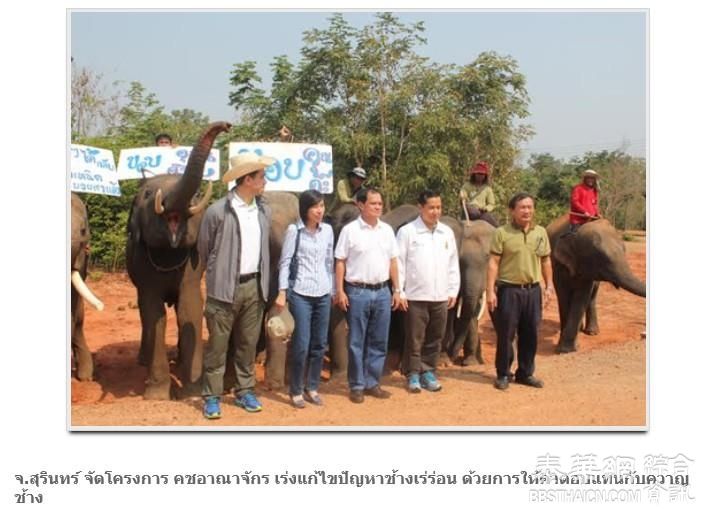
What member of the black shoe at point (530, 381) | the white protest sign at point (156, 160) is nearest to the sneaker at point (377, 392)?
the black shoe at point (530, 381)

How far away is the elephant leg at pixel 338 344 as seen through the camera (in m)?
8.50

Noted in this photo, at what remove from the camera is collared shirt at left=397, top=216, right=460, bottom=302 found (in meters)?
7.25

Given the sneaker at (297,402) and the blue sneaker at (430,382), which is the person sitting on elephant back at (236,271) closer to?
the sneaker at (297,402)

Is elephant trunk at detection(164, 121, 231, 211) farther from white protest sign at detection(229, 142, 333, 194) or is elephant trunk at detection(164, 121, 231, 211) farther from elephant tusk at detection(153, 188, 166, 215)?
white protest sign at detection(229, 142, 333, 194)

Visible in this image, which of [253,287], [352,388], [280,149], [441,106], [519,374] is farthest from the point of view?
[441,106]

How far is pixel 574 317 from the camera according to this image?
11.0m

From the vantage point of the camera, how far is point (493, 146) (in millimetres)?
15844

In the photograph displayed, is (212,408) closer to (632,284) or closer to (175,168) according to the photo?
(175,168)

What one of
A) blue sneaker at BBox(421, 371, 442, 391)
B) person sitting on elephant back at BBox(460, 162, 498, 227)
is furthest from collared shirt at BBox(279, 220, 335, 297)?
person sitting on elephant back at BBox(460, 162, 498, 227)

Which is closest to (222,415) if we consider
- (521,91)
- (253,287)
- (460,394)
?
(253,287)

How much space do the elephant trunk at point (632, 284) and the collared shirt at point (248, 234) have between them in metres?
5.74

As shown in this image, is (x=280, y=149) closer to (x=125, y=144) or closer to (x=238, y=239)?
(x=238, y=239)

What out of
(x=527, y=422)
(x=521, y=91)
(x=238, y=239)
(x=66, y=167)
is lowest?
(x=527, y=422)

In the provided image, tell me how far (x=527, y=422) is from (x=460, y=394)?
99 centimetres
